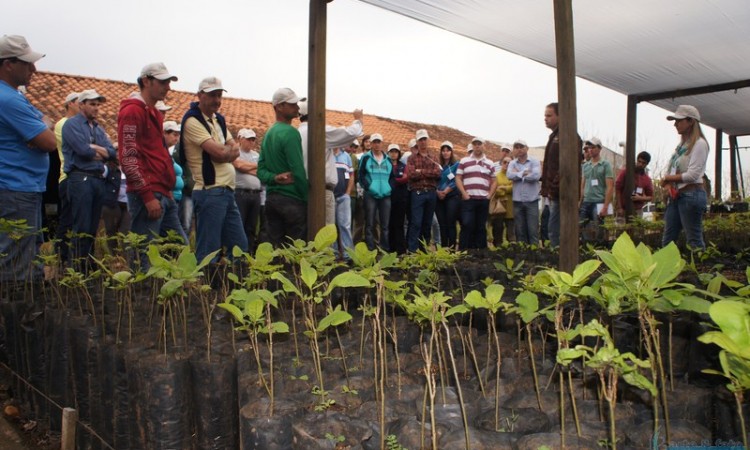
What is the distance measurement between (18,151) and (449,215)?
19.9 ft

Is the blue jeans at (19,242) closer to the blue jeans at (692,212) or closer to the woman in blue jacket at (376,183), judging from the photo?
the woman in blue jacket at (376,183)

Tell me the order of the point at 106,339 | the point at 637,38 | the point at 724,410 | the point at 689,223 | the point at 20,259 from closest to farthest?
1. the point at 724,410
2. the point at 106,339
3. the point at 20,259
4. the point at 689,223
5. the point at 637,38

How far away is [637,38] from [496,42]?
138 centimetres

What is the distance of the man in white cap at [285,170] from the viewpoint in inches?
178

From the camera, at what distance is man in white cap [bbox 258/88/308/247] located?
452cm

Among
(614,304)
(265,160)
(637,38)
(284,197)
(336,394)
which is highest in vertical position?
(637,38)

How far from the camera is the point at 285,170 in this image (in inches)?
182

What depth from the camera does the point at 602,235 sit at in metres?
7.54

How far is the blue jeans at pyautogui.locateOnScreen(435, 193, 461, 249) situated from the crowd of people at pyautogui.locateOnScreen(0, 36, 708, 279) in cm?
39

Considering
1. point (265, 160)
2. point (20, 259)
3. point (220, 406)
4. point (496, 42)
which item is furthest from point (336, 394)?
point (496, 42)

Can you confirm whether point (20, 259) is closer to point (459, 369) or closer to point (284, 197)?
point (284, 197)

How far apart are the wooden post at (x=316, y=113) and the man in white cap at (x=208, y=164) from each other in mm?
562

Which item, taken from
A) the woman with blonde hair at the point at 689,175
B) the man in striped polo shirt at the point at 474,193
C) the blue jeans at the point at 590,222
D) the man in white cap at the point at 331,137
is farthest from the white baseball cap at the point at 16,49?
the blue jeans at the point at 590,222

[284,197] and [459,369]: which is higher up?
[284,197]
